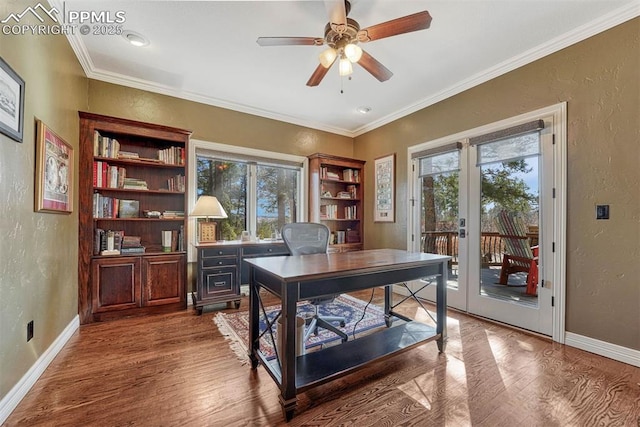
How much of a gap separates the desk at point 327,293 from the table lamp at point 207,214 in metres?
1.54

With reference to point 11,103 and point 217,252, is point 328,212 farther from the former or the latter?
point 11,103

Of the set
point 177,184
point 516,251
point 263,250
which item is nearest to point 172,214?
point 177,184

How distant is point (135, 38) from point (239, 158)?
69.8 inches

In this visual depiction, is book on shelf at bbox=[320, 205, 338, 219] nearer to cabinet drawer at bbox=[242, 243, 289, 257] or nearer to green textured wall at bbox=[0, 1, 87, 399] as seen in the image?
cabinet drawer at bbox=[242, 243, 289, 257]

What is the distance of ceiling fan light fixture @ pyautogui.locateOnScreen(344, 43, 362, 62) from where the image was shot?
1.99 m

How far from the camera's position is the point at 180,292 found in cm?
325

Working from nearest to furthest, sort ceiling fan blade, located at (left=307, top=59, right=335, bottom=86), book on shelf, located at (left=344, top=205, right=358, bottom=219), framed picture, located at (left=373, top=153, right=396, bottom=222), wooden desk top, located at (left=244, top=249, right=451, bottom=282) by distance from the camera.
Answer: wooden desk top, located at (left=244, top=249, right=451, bottom=282) < ceiling fan blade, located at (left=307, top=59, right=335, bottom=86) < framed picture, located at (left=373, top=153, right=396, bottom=222) < book on shelf, located at (left=344, top=205, right=358, bottom=219)

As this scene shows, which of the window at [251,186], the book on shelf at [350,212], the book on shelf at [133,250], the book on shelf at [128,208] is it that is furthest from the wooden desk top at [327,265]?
the book on shelf at [350,212]

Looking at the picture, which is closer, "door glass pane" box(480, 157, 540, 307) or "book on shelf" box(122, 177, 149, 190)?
"door glass pane" box(480, 157, 540, 307)

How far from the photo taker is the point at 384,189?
14.6 ft

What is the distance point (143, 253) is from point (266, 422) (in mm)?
2415

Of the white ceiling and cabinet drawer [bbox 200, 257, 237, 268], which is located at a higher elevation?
the white ceiling

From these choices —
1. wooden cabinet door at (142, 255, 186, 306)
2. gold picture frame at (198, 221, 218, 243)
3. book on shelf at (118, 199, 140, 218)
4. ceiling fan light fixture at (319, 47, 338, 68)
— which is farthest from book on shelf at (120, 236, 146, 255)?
ceiling fan light fixture at (319, 47, 338, 68)

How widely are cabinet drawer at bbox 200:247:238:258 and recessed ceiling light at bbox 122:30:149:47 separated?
216 cm
